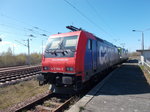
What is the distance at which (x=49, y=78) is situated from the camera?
6836 mm

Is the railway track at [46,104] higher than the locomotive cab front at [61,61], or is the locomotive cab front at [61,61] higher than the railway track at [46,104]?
the locomotive cab front at [61,61]

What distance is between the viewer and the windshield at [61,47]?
255 inches

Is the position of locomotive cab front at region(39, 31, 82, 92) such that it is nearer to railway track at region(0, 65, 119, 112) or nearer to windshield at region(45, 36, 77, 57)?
windshield at region(45, 36, 77, 57)

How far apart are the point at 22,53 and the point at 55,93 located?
40.3 m

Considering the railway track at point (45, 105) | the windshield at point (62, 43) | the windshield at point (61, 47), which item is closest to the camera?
the railway track at point (45, 105)

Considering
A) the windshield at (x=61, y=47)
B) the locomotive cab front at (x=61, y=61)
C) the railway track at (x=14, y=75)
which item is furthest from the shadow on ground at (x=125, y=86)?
the railway track at (x=14, y=75)

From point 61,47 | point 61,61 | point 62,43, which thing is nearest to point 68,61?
point 61,61

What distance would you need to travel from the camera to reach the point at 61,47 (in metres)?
6.89

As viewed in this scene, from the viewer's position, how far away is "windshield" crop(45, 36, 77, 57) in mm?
6487

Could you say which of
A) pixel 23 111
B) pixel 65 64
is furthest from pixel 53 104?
pixel 65 64

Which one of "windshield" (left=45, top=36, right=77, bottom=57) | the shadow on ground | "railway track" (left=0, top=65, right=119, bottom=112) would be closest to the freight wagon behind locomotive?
"windshield" (left=45, top=36, right=77, bottom=57)

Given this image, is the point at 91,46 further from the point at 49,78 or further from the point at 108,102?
the point at 108,102

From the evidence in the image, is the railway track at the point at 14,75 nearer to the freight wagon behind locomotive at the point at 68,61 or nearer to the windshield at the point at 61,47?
the freight wagon behind locomotive at the point at 68,61

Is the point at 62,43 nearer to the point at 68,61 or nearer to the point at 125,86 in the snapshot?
the point at 68,61
